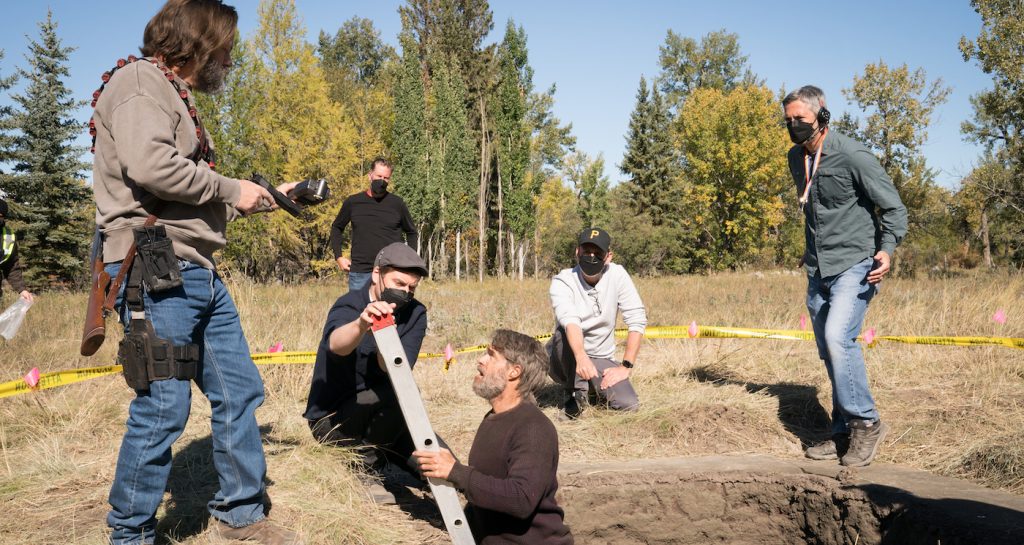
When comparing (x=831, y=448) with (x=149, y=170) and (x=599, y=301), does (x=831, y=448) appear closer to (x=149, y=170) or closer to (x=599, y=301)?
(x=599, y=301)

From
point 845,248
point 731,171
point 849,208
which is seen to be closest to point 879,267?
point 845,248

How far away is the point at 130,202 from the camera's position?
268cm

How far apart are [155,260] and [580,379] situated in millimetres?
3346

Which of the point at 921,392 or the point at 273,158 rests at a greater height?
the point at 273,158

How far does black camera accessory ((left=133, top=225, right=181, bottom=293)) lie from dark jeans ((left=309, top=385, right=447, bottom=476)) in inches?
58.7

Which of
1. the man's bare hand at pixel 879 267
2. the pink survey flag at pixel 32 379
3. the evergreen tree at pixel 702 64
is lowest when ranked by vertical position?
the pink survey flag at pixel 32 379

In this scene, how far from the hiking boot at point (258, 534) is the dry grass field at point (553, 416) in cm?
8

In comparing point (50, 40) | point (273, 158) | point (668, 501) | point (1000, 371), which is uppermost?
point (50, 40)

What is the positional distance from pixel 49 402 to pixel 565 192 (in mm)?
41122

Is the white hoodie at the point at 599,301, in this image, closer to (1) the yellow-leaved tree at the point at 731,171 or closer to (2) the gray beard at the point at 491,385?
(2) the gray beard at the point at 491,385

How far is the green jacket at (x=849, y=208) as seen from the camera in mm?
4281

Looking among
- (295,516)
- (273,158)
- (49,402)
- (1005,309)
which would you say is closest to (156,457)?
(295,516)

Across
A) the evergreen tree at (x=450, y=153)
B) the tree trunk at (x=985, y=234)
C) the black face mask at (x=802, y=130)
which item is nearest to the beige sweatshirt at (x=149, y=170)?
the black face mask at (x=802, y=130)

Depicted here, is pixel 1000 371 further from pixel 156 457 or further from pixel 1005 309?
pixel 156 457
